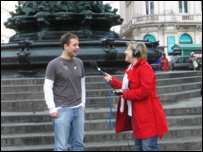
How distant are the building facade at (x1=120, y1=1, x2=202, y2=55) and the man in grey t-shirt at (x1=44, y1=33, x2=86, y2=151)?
40757 mm

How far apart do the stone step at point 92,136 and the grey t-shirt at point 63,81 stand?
1.61 meters

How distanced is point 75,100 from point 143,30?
4326cm

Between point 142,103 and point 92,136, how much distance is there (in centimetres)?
188

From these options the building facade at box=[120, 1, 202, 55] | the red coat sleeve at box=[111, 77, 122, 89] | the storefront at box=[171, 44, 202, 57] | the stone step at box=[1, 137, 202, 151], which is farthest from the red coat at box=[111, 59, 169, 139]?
the building facade at box=[120, 1, 202, 55]

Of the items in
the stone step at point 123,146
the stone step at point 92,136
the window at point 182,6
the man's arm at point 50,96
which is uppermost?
the window at point 182,6

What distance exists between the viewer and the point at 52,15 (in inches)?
360

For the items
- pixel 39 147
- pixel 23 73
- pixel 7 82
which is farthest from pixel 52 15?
Result: pixel 39 147

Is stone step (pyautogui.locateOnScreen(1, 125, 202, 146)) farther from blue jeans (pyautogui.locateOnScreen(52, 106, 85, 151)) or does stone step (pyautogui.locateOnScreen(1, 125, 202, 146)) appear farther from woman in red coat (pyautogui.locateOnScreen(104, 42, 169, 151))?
woman in red coat (pyautogui.locateOnScreen(104, 42, 169, 151))

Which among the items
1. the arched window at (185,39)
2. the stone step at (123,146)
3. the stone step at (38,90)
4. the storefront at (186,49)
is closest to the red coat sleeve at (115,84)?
the stone step at (123,146)

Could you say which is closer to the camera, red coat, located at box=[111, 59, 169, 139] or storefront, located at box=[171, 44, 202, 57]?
red coat, located at box=[111, 59, 169, 139]

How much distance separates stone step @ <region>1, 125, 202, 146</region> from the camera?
4.88m

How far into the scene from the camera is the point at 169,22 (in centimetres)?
4369

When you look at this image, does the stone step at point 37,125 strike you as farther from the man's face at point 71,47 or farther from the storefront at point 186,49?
the storefront at point 186,49

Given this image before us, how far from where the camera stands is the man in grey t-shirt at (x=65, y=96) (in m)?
3.42
